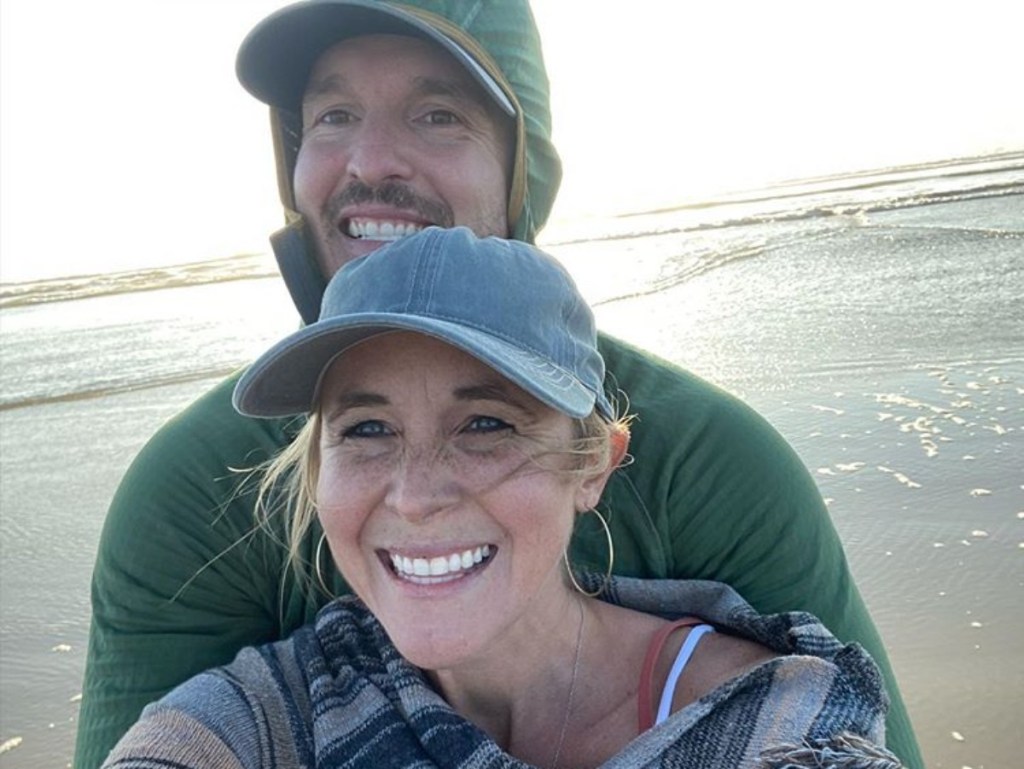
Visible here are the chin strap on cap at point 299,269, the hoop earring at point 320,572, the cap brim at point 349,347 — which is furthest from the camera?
the chin strap on cap at point 299,269

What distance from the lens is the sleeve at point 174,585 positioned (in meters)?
2.27

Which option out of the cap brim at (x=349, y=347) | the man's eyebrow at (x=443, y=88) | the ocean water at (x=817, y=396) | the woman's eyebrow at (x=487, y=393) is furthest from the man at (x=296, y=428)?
the ocean water at (x=817, y=396)

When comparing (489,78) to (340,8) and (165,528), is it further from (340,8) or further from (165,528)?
(165,528)

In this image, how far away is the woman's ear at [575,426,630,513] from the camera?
6.41 ft

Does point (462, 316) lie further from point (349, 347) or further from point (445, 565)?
point (445, 565)

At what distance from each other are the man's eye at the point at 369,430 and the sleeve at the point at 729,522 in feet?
2.05

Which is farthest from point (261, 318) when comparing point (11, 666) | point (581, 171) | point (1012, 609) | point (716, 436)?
point (581, 171)

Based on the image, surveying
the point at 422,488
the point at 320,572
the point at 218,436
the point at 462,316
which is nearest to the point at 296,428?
the point at 218,436

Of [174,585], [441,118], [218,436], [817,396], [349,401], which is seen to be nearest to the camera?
[349,401]

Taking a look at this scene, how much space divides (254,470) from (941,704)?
245 centimetres

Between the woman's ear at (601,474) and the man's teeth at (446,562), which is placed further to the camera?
the woman's ear at (601,474)

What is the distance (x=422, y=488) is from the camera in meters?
1.80

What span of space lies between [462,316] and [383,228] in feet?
2.67

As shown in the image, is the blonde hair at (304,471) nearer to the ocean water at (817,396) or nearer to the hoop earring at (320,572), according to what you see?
the hoop earring at (320,572)
